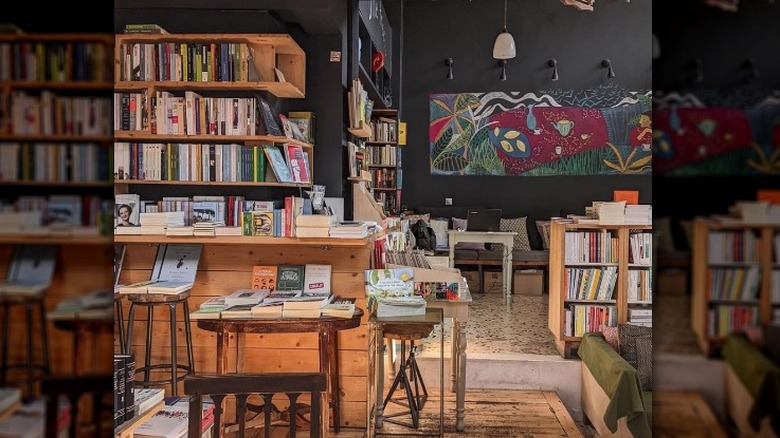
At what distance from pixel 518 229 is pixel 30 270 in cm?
944

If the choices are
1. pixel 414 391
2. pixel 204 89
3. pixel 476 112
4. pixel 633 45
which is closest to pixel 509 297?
pixel 476 112

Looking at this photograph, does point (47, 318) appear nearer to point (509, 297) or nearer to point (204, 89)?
point (204, 89)

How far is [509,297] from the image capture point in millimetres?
8641

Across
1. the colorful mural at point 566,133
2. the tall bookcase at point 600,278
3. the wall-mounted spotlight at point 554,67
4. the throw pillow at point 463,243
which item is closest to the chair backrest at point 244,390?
the tall bookcase at point 600,278

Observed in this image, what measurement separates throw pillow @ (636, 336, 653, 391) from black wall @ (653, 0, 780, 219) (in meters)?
3.61

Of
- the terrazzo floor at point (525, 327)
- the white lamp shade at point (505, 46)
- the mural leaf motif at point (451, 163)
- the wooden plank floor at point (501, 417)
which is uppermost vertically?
the white lamp shade at point (505, 46)

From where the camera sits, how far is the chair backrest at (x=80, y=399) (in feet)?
2.51

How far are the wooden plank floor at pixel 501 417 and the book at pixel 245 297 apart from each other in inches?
33.0

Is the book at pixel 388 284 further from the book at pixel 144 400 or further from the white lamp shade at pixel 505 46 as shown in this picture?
the white lamp shade at pixel 505 46

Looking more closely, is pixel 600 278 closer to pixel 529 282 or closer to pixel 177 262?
pixel 177 262

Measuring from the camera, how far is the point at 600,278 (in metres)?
5.20

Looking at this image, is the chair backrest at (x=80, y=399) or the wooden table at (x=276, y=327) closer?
the chair backrest at (x=80, y=399)

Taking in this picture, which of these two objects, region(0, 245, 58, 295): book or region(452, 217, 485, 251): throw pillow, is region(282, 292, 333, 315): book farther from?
region(452, 217, 485, 251): throw pillow

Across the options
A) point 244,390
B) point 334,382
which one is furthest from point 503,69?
point 244,390
